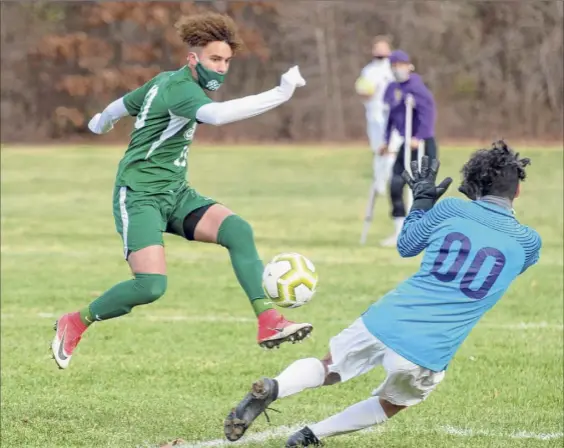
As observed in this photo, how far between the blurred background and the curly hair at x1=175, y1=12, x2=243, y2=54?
2391 cm

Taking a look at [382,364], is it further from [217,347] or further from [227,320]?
[227,320]

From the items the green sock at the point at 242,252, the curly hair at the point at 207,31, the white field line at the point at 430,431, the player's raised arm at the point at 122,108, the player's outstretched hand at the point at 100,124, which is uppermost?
the curly hair at the point at 207,31

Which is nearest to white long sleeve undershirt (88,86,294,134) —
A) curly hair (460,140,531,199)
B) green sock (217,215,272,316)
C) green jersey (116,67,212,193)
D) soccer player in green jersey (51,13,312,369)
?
soccer player in green jersey (51,13,312,369)

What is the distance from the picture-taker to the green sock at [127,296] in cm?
639

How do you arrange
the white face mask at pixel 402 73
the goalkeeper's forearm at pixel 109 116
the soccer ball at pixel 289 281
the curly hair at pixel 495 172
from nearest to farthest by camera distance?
the curly hair at pixel 495 172 < the soccer ball at pixel 289 281 < the goalkeeper's forearm at pixel 109 116 < the white face mask at pixel 402 73

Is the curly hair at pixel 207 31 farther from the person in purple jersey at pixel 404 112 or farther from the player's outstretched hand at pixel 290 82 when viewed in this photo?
the person in purple jersey at pixel 404 112

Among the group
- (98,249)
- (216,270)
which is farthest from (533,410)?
(98,249)

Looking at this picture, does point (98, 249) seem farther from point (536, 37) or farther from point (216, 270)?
point (536, 37)

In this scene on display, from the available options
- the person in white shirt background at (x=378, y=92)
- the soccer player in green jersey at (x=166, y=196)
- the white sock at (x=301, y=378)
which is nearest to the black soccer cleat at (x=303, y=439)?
the white sock at (x=301, y=378)

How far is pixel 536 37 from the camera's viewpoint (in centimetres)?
3048

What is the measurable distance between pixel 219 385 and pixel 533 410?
6.74 ft

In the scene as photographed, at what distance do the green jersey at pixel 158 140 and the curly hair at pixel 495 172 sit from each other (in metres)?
1.81

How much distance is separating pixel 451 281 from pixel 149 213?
80.9 inches

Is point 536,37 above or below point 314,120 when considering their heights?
above
